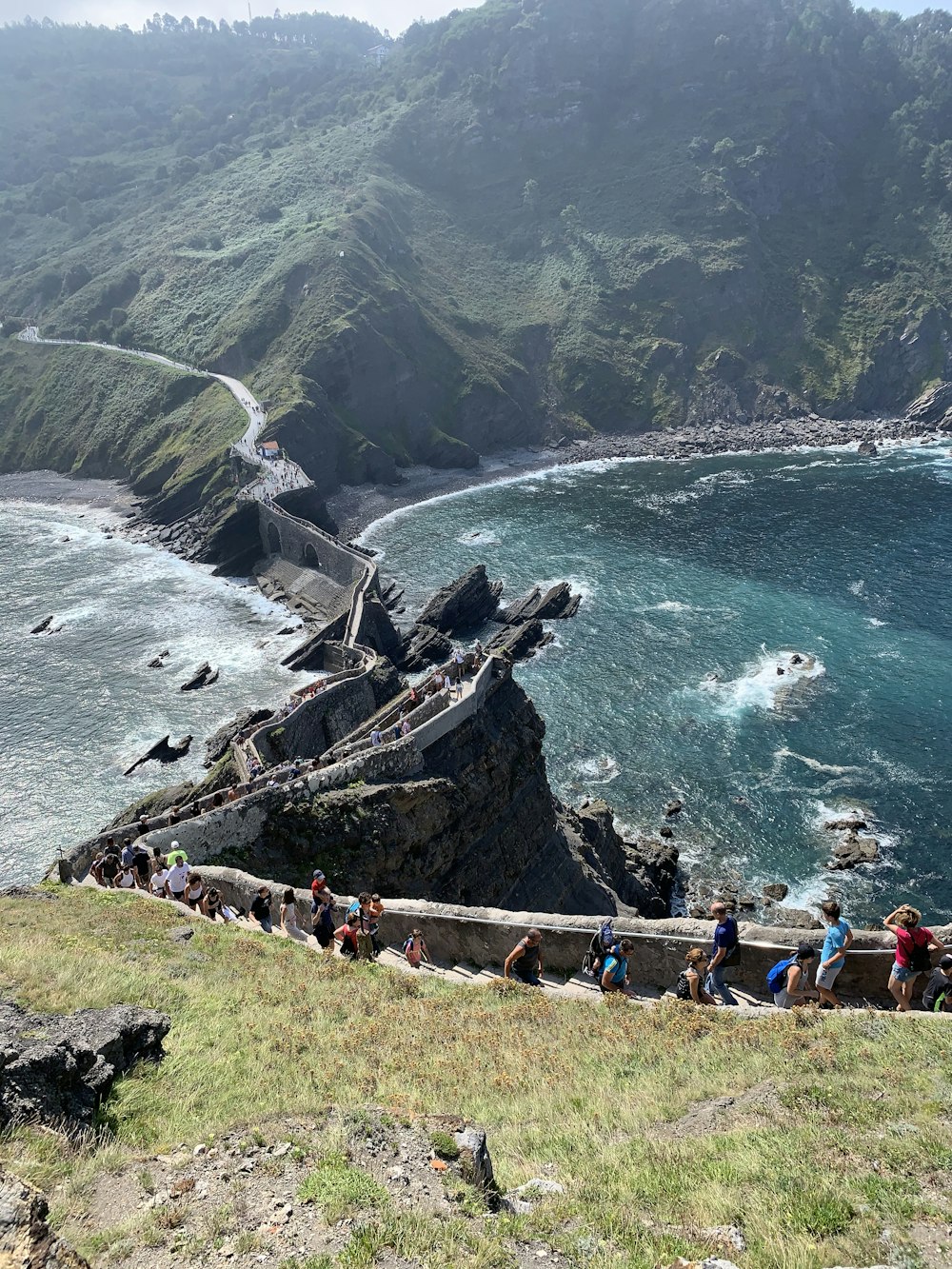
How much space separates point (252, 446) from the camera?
94.6m

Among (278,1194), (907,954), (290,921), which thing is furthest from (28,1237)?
(290,921)

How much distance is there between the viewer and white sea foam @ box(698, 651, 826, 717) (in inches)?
2264

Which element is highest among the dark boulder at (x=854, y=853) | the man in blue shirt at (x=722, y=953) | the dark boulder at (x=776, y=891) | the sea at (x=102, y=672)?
the man in blue shirt at (x=722, y=953)

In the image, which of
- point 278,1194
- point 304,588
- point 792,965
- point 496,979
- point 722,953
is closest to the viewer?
point 278,1194

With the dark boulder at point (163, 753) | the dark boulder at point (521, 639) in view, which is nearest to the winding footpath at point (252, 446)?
the dark boulder at point (521, 639)

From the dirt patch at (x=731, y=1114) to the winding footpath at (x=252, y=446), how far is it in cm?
7822

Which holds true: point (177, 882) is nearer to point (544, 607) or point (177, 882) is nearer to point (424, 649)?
point (424, 649)

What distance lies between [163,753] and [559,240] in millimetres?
136441

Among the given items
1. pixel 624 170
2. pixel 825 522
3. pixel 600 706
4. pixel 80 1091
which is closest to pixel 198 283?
pixel 624 170

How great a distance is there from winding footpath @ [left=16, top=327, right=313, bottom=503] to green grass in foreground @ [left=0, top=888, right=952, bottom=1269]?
2838 inches

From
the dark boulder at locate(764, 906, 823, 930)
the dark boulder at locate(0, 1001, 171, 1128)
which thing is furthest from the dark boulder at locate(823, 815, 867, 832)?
the dark boulder at locate(0, 1001, 171, 1128)

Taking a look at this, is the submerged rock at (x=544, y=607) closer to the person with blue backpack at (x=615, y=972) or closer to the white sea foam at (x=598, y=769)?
the white sea foam at (x=598, y=769)

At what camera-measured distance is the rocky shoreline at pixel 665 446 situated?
4247 inches

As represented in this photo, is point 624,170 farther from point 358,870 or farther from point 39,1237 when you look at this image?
point 39,1237
